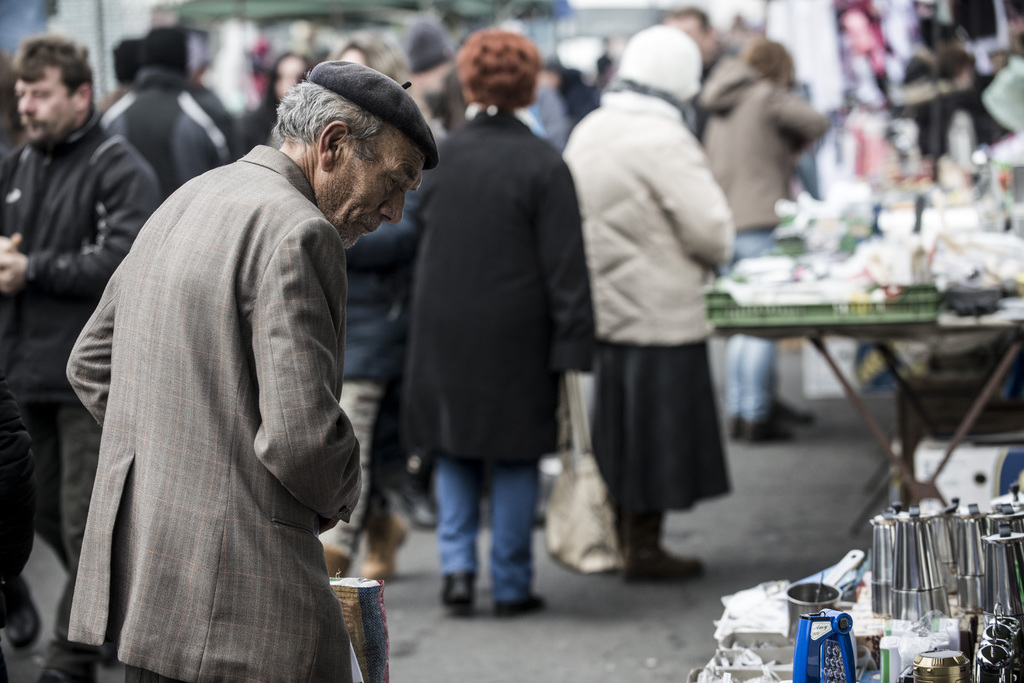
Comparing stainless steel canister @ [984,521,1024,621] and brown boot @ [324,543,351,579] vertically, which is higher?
stainless steel canister @ [984,521,1024,621]

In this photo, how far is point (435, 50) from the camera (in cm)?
584

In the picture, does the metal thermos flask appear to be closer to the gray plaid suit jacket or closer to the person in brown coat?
the gray plaid suit jacket

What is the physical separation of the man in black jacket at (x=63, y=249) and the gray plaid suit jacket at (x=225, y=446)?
1774mm

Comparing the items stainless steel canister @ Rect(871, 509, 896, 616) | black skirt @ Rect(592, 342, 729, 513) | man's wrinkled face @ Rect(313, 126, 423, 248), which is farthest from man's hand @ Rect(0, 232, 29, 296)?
stainless steel canister @ Rect(871, 509, 896, 616)

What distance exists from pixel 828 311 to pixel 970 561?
5.23 ft

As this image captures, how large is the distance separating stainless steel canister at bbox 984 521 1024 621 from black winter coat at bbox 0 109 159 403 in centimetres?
255

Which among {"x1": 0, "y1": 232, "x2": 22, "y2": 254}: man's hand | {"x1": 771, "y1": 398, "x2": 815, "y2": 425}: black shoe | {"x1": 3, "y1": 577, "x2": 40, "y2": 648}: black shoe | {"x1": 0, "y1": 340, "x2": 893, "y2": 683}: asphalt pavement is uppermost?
{"x1": 0, "y1": 232, "x2": 22, "y2": 254}: man's hand

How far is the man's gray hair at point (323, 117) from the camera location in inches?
76.7

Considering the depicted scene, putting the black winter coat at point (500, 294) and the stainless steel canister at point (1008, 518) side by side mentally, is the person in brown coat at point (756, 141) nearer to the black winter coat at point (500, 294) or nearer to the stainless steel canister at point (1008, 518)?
the black winter coat at point (500, 294)

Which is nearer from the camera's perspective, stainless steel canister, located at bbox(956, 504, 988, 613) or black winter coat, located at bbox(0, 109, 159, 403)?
stainless steel canister, located at bbox(956, 504, 988, 613)

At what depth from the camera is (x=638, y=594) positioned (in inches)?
181

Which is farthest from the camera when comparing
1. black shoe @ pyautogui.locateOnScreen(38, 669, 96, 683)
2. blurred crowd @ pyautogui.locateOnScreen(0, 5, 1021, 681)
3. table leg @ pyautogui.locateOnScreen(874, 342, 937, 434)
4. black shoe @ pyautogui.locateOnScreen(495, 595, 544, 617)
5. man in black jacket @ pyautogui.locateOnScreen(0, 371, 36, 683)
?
black shoe @ pyautogui.locateOnScreen(495, 595, 544, 617)

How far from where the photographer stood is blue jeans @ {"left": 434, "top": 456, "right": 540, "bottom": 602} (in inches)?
169

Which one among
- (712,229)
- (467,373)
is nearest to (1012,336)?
(712,229)
